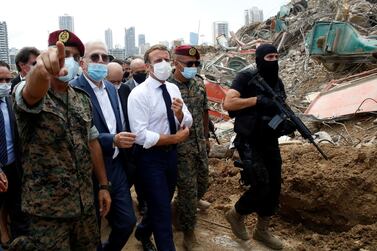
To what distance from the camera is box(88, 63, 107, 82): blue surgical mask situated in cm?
282

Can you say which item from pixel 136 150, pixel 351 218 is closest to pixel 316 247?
pixel 351 218

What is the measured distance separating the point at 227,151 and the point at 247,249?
7.99 feet

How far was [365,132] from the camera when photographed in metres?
6.02

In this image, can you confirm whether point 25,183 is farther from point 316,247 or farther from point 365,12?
point 365,12

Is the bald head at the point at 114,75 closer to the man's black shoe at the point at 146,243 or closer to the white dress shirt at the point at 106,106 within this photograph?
the white dress shirt at the point at 106,106

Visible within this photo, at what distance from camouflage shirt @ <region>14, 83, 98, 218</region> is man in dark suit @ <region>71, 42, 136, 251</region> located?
50 centimetres

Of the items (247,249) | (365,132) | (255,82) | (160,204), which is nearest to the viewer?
(160,204)

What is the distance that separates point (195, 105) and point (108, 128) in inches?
42.8

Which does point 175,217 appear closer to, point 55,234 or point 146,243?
point 146,243

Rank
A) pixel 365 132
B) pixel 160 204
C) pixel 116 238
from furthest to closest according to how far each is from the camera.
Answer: pixel 365 132, pixel 160 204, pixel 116 238

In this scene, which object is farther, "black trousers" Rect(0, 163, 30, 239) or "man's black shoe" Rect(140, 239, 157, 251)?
"man's black shoe" Rect(140, 239, 157, 251)

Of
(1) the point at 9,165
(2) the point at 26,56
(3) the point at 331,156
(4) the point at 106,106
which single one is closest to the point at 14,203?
(1) the point at 9,165

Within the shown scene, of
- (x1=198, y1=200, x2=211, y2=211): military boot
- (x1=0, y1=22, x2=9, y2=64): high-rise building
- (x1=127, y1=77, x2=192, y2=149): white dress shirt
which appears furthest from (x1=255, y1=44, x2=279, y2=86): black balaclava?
(x1=0, y1=22, x2=9, y2=64): high-rise building

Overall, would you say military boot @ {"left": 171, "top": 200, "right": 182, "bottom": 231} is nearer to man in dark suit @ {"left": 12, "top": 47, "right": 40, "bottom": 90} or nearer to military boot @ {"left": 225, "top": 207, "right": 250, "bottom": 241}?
military boot @ {"left": 225, "top": 207, "right": 250, "bottom": 241}
